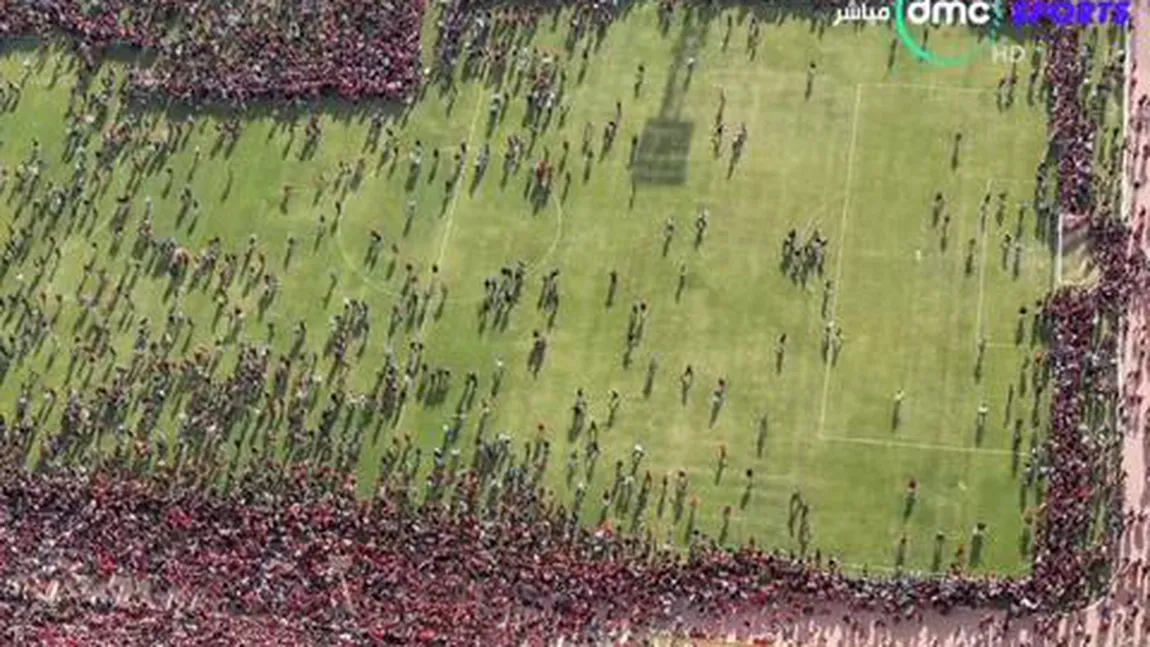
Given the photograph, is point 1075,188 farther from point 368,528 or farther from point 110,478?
point 110,478

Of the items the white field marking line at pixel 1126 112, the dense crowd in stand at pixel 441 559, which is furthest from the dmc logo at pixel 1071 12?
the dense crowd in stand at pixel 441 559

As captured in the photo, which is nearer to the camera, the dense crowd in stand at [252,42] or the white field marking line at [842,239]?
the white field marking line at [842,239]

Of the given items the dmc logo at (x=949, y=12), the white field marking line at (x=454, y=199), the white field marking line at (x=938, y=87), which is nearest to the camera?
the white field marking line at (x=454, y=199)

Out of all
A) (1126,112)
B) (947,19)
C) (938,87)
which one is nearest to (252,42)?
(938,87)

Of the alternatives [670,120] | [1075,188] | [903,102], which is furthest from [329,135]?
[1075,188]

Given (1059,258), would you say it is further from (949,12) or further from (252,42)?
(252,42)

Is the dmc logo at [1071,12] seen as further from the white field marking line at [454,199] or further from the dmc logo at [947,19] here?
the white field marking line at [454,199]
